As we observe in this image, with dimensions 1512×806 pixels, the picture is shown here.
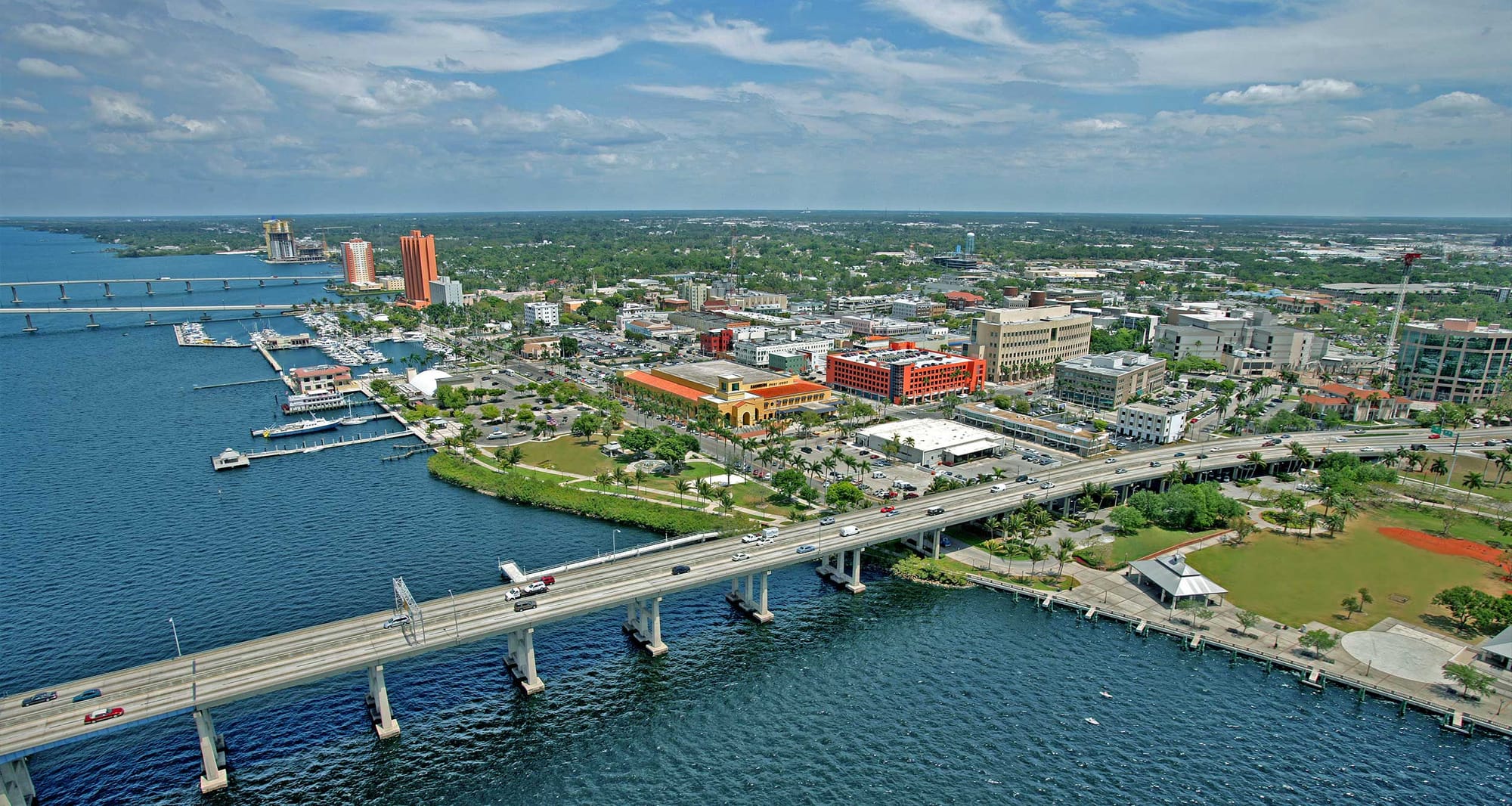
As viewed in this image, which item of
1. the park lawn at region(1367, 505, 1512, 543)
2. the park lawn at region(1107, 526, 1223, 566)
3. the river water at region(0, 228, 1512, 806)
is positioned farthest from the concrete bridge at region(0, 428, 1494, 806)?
the park lawn at region(1367, 505, 1512, 543)

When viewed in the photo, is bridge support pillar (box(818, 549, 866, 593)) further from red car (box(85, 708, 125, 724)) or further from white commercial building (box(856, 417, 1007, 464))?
red car (box(85, 708, 125, 724))

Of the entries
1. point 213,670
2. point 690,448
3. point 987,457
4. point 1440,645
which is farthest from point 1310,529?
point 213,670

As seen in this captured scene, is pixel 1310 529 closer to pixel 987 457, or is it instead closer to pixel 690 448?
pixel 987 457

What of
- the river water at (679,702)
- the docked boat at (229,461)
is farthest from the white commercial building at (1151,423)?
the docked boat at (229,461)

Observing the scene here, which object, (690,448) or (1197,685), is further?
(690,448)

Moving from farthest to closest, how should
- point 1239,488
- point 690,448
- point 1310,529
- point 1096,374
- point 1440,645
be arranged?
point 1096,374 < point 690,448 < point 1239,488 < point 1310,529 < point 1440,645

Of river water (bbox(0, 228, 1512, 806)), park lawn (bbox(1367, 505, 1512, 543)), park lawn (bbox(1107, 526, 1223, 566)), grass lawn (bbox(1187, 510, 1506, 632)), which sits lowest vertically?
river water (bbox(0, 228, 1512, 806))
